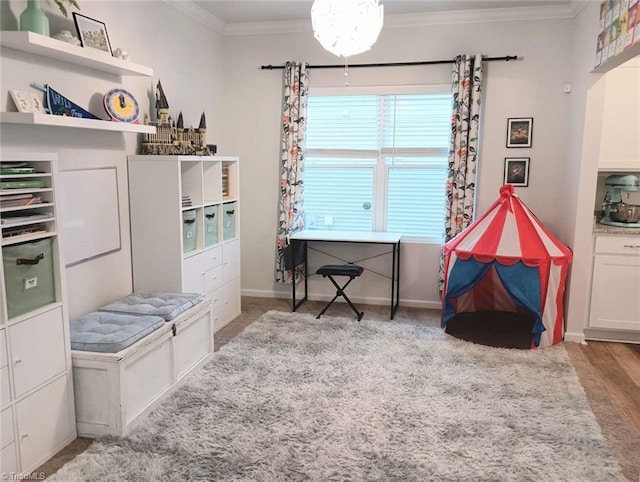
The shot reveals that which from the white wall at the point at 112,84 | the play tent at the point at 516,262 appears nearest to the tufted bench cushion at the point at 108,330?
the white wall at the point at 112,84

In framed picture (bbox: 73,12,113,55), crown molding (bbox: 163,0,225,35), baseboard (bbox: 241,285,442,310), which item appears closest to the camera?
framed picture (bbox: 73,12,113,55)

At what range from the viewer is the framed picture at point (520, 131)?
4.48 meters

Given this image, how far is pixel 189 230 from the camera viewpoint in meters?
3.77

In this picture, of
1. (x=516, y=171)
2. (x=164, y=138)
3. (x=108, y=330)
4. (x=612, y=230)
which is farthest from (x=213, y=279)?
(x=612, y=230)

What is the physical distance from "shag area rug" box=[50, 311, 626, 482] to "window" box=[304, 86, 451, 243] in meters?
1.49

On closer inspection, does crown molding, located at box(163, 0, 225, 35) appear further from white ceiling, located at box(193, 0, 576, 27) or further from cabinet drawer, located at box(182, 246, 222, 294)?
cabinet drawer, located at box(182, 246, 222, 294)

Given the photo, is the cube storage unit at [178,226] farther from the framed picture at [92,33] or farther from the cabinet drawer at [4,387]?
the cabinet drawer at [4,387]

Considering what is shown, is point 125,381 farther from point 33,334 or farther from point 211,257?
point 211,257

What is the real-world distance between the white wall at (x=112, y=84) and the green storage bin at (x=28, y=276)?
0.64 metres

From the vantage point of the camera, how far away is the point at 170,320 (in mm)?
3027

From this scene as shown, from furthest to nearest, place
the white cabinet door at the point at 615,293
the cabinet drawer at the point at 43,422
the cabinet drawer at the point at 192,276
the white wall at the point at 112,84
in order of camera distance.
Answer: the white cabinet door at the point at 615,293
the cabinet drawer at the point at 192,276
the white wall at the point at 112,84
the cabinet drawer at the point at 43,422

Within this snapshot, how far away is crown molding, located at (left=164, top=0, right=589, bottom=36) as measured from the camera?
4.25m

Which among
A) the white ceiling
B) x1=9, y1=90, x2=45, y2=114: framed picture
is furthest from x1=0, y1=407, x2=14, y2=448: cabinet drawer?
the white ceiling

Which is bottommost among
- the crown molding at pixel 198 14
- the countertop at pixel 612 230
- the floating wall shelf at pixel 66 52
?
the countertop at pixel 612 230
